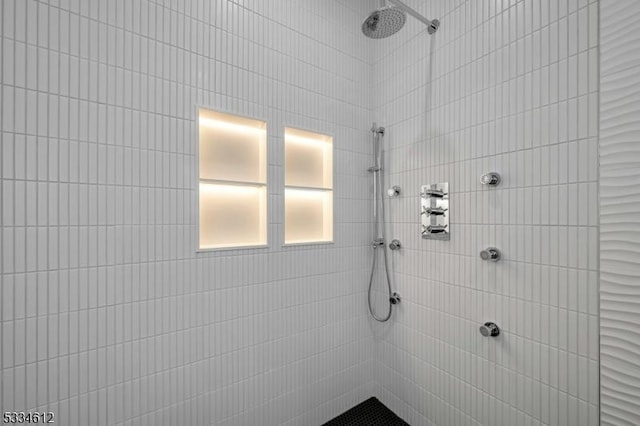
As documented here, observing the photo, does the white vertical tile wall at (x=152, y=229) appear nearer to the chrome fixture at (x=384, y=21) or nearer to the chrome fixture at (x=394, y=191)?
the chrome fixture at (x=394, y=191)

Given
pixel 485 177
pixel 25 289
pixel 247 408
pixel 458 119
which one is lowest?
pixel 247 408

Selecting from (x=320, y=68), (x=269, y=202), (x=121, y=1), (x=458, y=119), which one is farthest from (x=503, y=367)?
(x=121, y=1)

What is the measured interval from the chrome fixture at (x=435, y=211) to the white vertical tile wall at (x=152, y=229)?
58 centimetres

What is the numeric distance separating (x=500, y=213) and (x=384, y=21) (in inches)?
43.0

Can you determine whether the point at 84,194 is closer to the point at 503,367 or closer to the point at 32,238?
the point at 32,238

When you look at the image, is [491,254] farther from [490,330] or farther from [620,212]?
[620,212]

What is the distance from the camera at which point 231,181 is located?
1662 mm

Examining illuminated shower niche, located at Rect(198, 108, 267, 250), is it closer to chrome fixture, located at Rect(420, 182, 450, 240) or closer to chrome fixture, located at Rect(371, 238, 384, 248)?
chrome fixture, located at Rect(371, 238, 384, 248)

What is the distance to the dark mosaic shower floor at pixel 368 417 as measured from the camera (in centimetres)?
195

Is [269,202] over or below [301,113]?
below

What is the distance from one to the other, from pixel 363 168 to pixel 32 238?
184cm

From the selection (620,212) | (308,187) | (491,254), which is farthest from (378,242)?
(620,212)

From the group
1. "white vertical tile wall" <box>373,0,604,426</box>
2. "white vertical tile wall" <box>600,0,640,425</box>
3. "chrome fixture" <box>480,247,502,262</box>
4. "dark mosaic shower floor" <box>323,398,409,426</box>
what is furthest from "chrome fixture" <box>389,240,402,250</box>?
"dark mosaic shower floor" <box>323,398,409,426</box>

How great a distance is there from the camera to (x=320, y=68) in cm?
196
